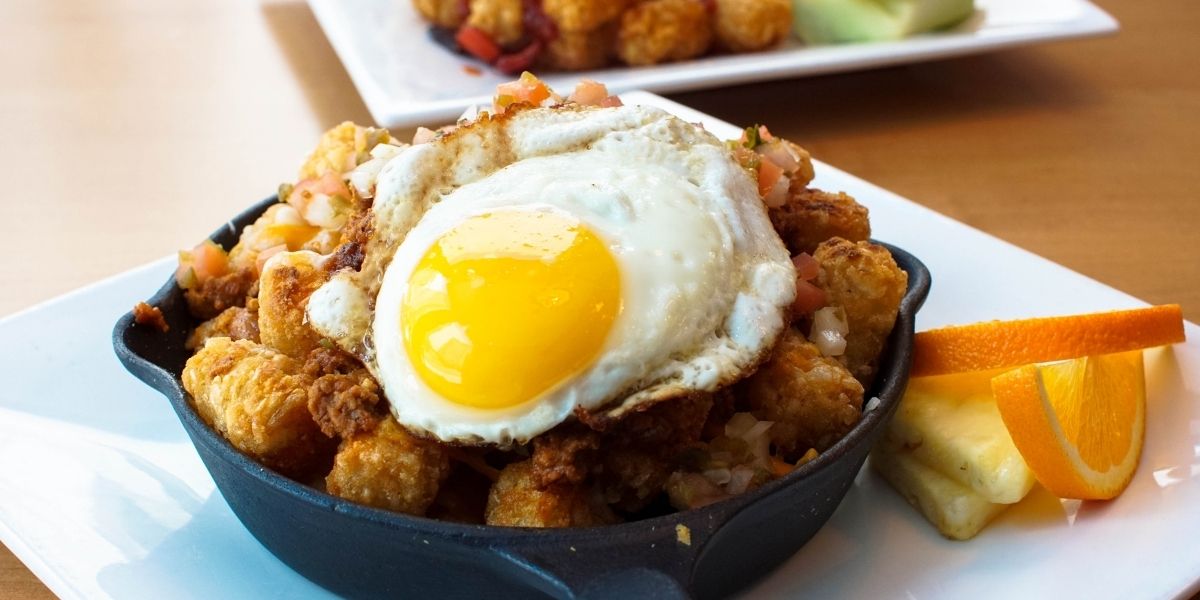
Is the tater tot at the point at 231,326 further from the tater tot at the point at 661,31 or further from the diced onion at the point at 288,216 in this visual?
the tater tot at the point at 661,31

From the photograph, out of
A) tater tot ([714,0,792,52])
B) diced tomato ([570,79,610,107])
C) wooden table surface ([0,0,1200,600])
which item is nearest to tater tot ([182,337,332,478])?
diced tomato ([570,79,610,107])

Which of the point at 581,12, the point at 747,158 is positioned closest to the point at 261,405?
the point at 747,158

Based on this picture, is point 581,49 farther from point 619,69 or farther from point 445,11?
point 445,11

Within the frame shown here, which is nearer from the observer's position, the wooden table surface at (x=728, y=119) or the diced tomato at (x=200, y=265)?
the diced tomato at (x=200, y=265)

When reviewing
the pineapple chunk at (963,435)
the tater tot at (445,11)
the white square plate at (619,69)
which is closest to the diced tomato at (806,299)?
the pineapple chunk at (963,435)

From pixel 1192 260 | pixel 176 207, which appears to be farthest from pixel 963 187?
pixel 176 207

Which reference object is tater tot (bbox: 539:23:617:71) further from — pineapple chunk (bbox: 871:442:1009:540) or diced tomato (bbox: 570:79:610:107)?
pineapple chunk (bbox: 871:442:1009:540)
